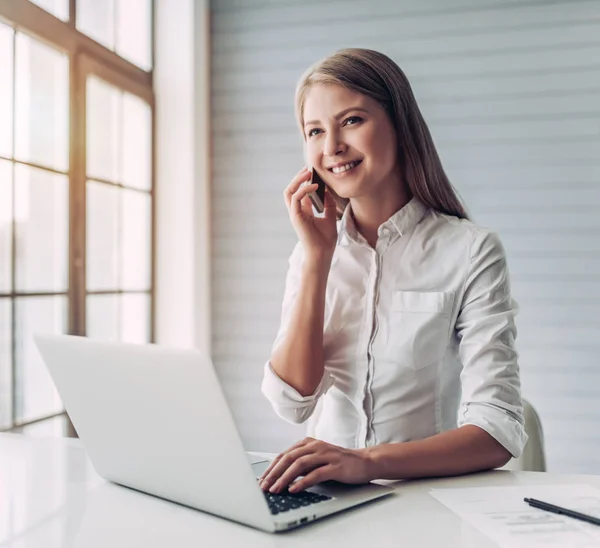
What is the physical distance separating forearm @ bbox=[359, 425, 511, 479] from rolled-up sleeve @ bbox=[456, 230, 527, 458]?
0.09 feet

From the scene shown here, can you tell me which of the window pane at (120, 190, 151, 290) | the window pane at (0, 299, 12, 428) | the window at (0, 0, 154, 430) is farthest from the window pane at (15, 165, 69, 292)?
the window pane at (120, 190, 151, 290)

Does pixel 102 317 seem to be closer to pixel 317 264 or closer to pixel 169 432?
pixel 317 264

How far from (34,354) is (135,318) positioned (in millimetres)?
802

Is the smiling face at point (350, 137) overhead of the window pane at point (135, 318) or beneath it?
overhead

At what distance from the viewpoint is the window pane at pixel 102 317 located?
3.09 metres

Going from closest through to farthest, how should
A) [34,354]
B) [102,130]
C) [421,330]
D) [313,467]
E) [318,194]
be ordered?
[313,467] → [421,330] → [318,194] → [34,354] → [102,130]

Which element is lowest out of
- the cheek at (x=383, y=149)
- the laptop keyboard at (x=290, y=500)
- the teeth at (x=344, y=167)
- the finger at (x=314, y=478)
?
the laptop keyboard at (x=290, y=500)

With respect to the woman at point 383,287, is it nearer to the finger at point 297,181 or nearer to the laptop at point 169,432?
the finger at point 297,181

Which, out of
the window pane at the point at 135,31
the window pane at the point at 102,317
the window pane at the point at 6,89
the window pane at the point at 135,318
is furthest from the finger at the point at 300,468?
the window pane at the point at 135,31

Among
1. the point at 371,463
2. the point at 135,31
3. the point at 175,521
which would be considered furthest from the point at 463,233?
the point at 135,31

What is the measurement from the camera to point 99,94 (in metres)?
3.16

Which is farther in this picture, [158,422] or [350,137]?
[350,137]

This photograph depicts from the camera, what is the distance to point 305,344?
1.49 meters

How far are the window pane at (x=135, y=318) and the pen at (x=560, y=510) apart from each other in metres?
2.64
